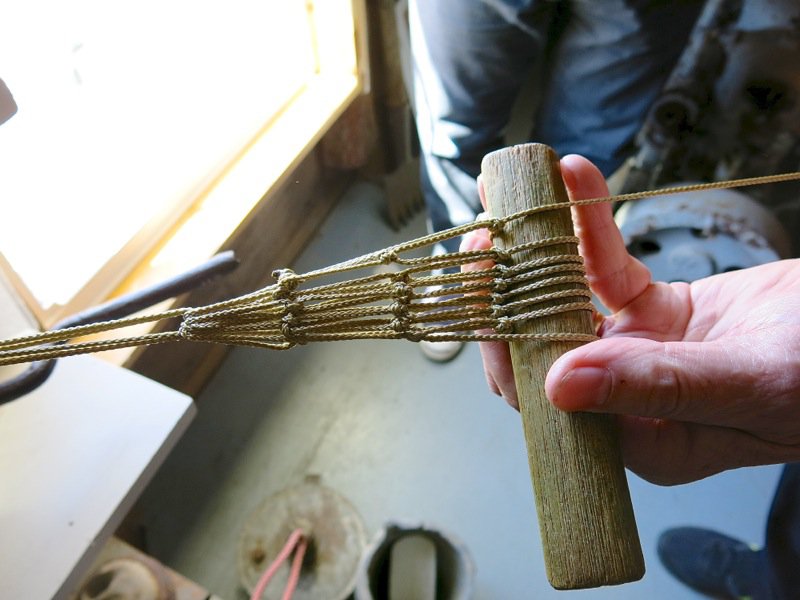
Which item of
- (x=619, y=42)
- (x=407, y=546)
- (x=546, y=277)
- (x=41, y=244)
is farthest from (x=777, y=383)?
(x=41, y=244)

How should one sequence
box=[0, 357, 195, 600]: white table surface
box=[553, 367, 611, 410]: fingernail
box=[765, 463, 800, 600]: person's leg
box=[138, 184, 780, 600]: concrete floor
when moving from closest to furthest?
box=[553, 367, 611, 410]: fingernail
box=[0, 357, 195, 600]: white table surface
box=[765, 463, 800, 600]: person's leg
box=[138, 184, 780, 600]: concrete floor

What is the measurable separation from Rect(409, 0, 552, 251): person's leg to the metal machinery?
432 millimetres

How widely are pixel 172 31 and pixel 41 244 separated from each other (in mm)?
489

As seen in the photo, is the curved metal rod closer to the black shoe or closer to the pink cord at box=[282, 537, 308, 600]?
the pink cord at box=[282, 537, 308, 600]

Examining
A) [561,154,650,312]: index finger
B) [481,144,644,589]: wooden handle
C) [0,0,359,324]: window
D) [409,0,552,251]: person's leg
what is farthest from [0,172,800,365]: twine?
[409,0,552,251]: person's leg

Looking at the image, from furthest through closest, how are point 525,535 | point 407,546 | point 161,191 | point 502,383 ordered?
point 525,535 < point 161,191 < point 407,546 < point 502,383

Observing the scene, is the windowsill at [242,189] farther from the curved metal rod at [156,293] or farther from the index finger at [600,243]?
the index finger at [600,243]

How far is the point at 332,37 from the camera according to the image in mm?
1547

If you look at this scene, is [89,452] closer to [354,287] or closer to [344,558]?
[354,287]

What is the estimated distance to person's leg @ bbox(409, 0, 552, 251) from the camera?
3.88ft

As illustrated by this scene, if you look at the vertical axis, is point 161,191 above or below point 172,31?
below

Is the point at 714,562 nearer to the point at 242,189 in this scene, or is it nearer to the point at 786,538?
the point at 786,538

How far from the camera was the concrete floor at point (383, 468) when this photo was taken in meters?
1.34

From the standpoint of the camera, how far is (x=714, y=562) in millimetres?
1291
